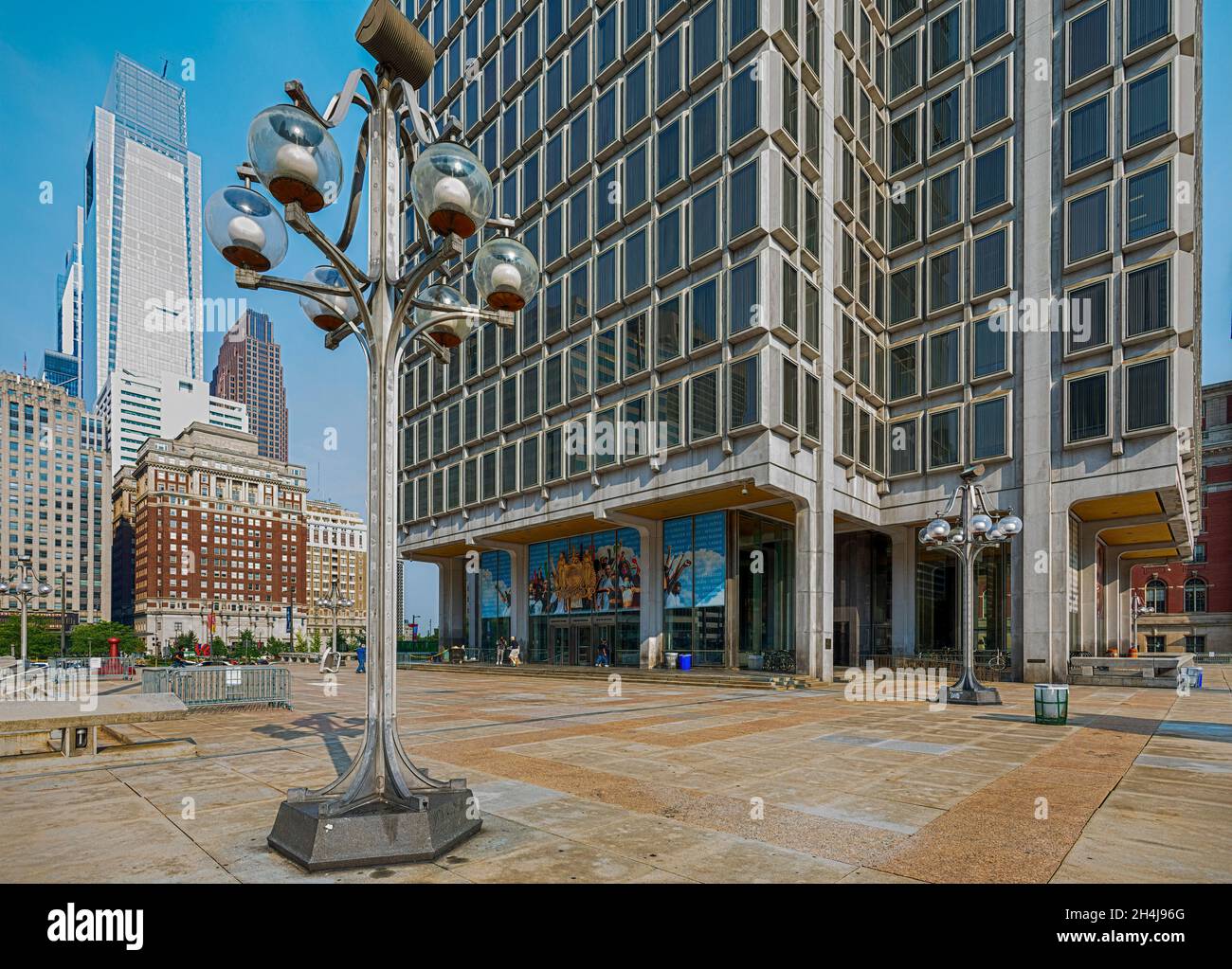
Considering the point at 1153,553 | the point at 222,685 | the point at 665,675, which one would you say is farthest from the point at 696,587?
the point at 1153,553

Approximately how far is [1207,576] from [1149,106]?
211 ft

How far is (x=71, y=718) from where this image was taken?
877 cm

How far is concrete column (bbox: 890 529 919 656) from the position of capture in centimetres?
3697

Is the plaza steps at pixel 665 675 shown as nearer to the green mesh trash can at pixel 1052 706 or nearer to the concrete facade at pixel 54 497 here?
the green mesh trash can at pixel 1052 706

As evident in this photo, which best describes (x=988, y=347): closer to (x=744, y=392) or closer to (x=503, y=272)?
(x=744, y=392)

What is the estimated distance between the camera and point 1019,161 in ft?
106

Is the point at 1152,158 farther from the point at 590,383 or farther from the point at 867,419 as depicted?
the point at 590,383

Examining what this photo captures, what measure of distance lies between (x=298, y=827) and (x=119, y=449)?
217 meters

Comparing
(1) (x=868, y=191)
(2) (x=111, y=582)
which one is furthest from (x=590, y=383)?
(2) (x=111, y=582)

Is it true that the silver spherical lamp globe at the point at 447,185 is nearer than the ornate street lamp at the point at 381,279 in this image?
No

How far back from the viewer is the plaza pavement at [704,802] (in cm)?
530

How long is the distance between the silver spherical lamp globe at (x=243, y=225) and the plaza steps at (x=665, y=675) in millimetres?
22948

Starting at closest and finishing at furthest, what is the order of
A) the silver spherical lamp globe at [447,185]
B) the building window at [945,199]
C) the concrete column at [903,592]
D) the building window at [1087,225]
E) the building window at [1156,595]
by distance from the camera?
the silver spherical lamp globe at [447,185] < the building window at [1087,225] < the building window at [945,199] < the concrete column at [903,592] < the building window at [1156,595]

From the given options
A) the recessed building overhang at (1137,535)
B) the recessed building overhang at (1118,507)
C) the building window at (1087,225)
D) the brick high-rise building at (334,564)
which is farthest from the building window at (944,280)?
the brick high-rise building at (334,564)
